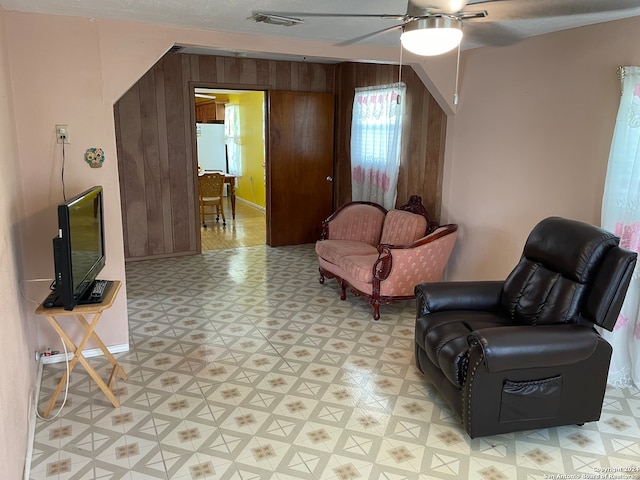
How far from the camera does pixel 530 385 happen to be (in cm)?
241

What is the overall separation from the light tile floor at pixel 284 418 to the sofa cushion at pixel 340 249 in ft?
2.01

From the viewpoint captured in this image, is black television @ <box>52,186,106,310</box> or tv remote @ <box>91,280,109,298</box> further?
tv remote @ <box>91,280,109,298</box>

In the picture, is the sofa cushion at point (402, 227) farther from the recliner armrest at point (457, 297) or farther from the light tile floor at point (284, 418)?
the recliner armrest at point (457, 297)

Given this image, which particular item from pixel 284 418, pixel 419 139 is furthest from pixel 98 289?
pixel 419 139

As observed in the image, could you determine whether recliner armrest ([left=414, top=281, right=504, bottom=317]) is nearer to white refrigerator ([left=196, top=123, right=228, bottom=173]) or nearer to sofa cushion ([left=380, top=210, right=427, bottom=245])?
sofa cushion ([left=380, top=210, right=427, bottom=245])

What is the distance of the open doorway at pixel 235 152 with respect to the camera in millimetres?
8273

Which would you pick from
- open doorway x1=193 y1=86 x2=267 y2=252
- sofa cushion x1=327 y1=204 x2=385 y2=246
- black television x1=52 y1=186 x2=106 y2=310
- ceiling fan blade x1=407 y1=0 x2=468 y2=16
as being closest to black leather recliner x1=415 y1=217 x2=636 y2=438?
ceiling fan blade x1=407 y1=0 x2=468 y2=16

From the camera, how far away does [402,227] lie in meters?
4.59

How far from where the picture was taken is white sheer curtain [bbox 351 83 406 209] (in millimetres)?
5156

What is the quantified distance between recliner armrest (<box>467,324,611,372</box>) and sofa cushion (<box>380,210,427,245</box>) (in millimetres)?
2095

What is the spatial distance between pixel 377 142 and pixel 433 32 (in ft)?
11.3

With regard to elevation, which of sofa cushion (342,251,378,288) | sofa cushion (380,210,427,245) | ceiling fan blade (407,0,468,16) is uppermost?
ceiling fan blade (407,0,468,16)

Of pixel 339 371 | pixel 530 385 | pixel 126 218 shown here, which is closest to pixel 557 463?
pixel 530 385

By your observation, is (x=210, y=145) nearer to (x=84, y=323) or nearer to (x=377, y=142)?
(x=377, y=142)
